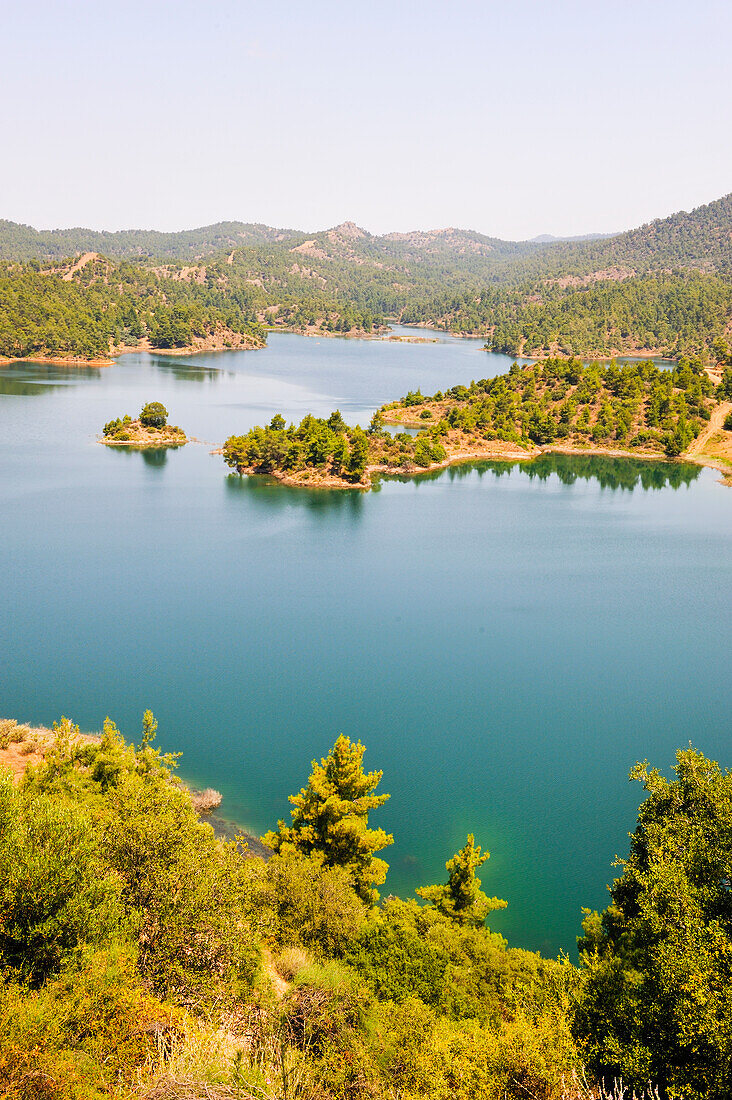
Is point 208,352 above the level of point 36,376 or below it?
above

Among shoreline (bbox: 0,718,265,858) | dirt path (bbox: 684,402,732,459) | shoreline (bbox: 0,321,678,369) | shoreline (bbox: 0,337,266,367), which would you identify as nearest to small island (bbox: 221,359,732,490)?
dirt path (bbox: 684,402,732,459)

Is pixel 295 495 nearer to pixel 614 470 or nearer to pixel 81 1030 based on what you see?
pixel 614 470

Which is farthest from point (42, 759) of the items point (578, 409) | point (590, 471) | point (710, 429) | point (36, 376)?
point (36, 376)

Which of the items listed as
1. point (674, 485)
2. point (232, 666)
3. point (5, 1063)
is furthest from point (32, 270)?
point (5, 1063)

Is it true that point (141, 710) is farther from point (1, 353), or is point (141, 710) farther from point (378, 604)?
point (1, 353)

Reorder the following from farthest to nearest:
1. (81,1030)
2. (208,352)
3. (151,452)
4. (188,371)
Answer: (208,352)
(188,371)
(151,452)
(81,1030)

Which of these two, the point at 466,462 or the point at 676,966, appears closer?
the point at 676,966

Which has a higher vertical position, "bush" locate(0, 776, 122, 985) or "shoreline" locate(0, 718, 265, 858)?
"bush" locate(0, 776, 122, 985)

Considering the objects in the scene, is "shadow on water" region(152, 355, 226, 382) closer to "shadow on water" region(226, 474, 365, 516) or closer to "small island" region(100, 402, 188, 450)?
"small island" region(100, 402, 188, 450)
